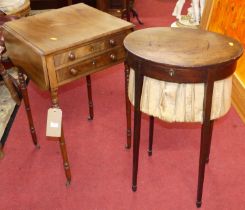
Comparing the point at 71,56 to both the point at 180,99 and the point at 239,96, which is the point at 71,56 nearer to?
the point at 180,99

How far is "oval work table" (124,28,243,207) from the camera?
1.55 m

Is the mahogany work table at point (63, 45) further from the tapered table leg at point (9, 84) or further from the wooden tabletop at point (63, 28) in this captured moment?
the tapered table leg at point (9, 84)

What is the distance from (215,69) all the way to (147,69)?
31 centimetres

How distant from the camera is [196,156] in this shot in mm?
2408

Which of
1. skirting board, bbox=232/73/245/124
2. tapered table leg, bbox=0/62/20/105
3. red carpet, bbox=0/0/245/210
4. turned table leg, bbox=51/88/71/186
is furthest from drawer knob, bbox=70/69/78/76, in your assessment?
skirting board, bbox=232/73/245/124

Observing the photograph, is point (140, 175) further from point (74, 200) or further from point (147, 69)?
point (147, 69)

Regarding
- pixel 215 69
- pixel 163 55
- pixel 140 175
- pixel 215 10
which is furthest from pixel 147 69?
pixel 215 10

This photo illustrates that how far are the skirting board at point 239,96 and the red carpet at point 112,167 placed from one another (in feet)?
0.20

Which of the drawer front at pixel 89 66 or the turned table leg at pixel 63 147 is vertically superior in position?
the drawer front at pixel 89 66

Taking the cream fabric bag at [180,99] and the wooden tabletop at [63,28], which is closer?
the cream fabric bag at [180,99]

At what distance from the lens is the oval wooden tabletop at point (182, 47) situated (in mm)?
1568

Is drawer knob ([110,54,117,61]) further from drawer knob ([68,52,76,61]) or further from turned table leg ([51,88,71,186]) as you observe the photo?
turned table leg ([51,88,71,186])

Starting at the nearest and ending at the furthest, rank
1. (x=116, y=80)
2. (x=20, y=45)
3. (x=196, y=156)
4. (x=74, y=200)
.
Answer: (x=20, y=45), (x=74, y=200), (x=196, y=156), (x=116, y=80)

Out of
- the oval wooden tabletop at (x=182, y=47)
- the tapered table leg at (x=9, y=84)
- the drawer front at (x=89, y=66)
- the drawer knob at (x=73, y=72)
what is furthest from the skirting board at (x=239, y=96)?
the tapered table leg at (x=9, y=84)
